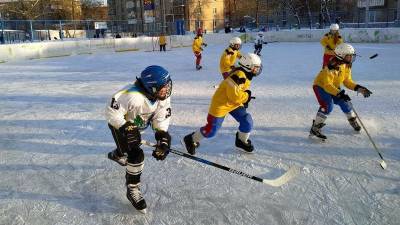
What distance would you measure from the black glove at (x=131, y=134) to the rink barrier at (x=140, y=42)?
16.7 m

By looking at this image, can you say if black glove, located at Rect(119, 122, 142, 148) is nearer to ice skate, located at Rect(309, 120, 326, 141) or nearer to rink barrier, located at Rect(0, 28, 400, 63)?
ice skate, located at Rect(309, 120, 326, 141)

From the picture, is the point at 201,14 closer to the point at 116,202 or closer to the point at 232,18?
the point at 232,18

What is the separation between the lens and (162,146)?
3.10m

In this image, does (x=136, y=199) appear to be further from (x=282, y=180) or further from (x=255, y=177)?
(x=282, y=180)

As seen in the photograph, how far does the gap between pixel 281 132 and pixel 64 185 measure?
9.89 ft

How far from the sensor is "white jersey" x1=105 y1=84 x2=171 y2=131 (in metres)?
Answer: 2.95

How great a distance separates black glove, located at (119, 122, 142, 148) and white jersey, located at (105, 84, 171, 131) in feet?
0.21

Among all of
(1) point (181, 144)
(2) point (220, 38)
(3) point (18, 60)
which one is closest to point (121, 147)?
(1) point (181, 144)

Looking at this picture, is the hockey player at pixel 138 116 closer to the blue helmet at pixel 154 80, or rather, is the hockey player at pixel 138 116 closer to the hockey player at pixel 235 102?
the blue helmet at pixel 154 80

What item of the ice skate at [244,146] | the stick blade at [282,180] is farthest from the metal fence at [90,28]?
the stick blade at [282,180]

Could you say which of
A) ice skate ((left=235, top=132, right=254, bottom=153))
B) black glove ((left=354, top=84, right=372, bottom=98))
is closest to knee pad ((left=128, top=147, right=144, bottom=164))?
ice skate ((left=235, top=132, right=254, bottom=153))

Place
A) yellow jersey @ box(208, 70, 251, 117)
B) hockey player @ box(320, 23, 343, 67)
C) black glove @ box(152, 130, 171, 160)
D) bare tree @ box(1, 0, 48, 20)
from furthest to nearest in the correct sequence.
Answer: bare tree @ box(1, 0, 48, 20), hockey player @ box(320, 23, 343, 67), yellow jersey @ box(208, 70, 251, 117), black glove @ box(152, 130, 171, 160)

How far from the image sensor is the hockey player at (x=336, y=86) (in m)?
4.52

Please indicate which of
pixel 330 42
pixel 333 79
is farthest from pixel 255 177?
pixel 330 42
